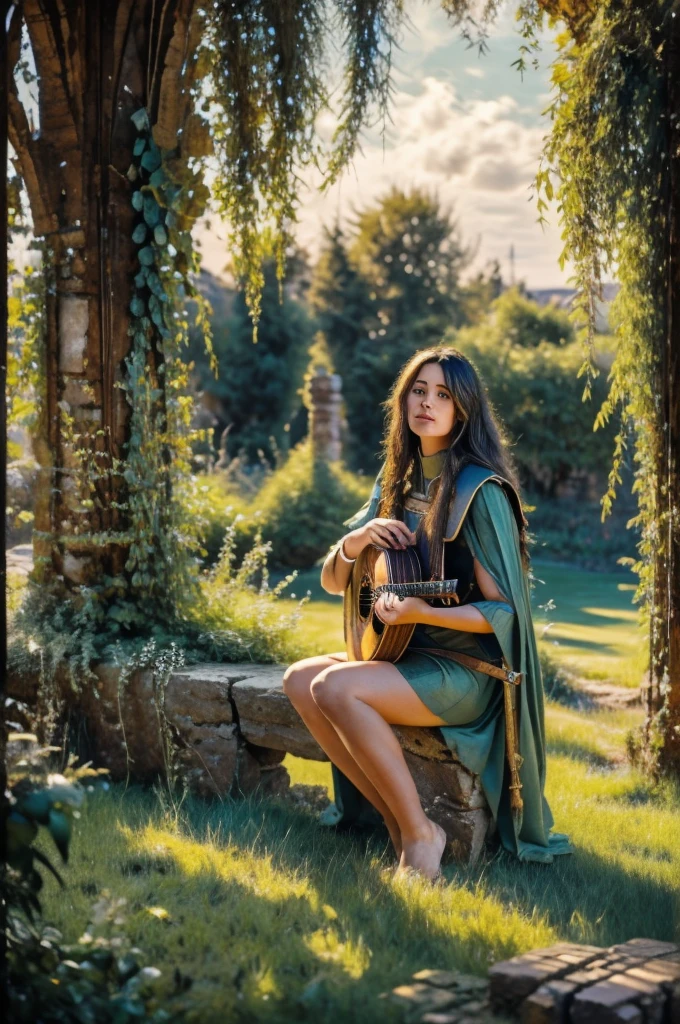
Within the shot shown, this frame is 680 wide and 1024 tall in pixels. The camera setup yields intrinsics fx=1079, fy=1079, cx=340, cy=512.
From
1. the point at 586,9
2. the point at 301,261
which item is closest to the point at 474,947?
the point at 586,9

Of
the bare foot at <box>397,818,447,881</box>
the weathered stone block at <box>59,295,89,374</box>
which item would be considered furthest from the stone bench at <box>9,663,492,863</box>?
the weathered stone block at <box>59,295,89,374</box>

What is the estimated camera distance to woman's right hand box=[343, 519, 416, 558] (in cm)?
375

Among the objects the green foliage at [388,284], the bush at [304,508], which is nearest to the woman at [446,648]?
the bush at [304,508]

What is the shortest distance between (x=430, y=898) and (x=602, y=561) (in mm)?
13029

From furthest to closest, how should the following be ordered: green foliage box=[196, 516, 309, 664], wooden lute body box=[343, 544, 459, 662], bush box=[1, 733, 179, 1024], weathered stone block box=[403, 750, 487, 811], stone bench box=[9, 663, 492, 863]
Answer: green foliage box=[196, 516, 309, 664]
stone bench box=[9, 663, 492, 863]
weathered stone block box=[403, 750, 487, 811]
wooden lute body box=[343, 544, 459, 662]
bush box=[1, 733, 179, 1024]

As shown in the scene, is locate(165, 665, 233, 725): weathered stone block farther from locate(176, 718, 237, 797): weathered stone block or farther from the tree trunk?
the tree trunk

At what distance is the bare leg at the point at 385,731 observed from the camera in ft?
11.9

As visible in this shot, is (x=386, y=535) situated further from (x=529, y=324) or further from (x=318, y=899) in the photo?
(x=529, y=324)

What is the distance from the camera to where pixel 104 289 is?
16.4 ft

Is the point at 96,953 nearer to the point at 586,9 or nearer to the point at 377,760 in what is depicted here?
the point at 377,760

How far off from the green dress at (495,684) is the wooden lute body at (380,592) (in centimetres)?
10

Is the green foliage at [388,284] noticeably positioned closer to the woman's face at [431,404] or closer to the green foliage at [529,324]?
the green foliage at [529,324]

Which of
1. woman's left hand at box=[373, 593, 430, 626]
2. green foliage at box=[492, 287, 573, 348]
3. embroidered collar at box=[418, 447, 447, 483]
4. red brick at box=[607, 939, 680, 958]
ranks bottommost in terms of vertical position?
red brick at box=[607, 939, 680, 958]

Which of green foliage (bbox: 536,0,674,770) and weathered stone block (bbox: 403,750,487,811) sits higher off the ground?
green foliage (bbox: 536,0,674,770)
